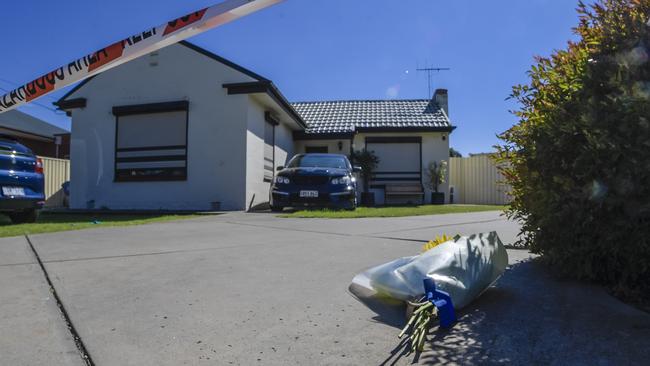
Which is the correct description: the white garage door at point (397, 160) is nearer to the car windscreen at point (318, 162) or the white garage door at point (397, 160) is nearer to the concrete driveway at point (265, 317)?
the car windscreen at point (318, 162)

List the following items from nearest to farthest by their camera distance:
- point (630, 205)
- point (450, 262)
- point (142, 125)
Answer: point (630, 205) → point (450, 262) → point (142, 125)

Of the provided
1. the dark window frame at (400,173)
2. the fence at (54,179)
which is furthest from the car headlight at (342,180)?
the fence at (54,179)

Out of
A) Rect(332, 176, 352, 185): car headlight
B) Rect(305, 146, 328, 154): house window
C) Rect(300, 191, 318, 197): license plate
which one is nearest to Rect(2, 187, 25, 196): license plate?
Rect(300, 191, 318, 197): license plate

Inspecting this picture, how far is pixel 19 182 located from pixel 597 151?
7326 mm

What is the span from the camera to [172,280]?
2451 millimetres

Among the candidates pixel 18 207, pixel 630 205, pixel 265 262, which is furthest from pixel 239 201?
pixel 630 205

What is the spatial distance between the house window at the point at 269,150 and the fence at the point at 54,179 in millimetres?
7726

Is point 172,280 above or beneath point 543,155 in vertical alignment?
beneath

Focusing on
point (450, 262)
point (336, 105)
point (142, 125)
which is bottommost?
point (450, 262)

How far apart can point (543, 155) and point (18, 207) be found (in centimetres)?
717

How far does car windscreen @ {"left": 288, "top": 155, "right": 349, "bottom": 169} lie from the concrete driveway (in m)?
6.43

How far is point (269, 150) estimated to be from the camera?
12312 millimetres

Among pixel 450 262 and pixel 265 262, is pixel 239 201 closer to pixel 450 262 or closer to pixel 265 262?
pixel 265 262

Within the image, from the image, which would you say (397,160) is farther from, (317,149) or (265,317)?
(265,317)
